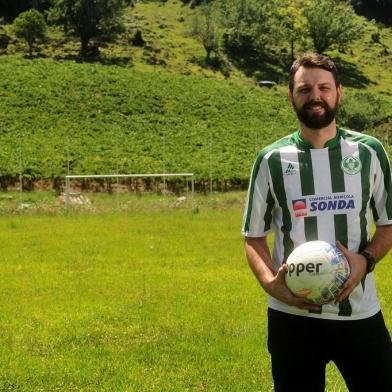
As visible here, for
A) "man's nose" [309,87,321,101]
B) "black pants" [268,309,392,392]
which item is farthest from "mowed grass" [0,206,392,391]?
"man's nose" [309,87,321,101]

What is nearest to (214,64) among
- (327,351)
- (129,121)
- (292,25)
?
(292,25)

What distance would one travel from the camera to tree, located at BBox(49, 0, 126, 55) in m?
66.1

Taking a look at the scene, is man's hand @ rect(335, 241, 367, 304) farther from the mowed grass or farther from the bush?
the bush

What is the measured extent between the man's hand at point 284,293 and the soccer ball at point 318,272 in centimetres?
3

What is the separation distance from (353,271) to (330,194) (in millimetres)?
402

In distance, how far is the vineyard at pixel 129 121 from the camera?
116 ft

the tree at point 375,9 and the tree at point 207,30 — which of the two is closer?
the tree at point 207,30

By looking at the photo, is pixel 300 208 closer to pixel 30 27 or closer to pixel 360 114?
pixel 360 114

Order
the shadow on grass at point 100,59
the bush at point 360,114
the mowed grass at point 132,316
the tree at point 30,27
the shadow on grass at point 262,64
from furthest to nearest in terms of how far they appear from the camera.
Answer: the shadow on grass at point 262,64, the tree at point 30,27, the shadow on grass at point 100,59, the bush at point 360,114, the mowed grass at point 132,316

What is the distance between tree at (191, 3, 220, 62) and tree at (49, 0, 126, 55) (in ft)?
32.1

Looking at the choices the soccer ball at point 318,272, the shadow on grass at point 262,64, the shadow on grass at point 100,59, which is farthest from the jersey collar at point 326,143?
the shadow on grass at point 262,64

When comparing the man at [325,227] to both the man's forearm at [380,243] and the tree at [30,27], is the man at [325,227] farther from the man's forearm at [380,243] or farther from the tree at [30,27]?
the tree at [30,27]

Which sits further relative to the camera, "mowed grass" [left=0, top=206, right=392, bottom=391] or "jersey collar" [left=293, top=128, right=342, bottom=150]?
"mowed grass" [left=0, top=206, right=392, bottom=391]

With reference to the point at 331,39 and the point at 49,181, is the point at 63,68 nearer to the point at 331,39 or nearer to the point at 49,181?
the point at 49,181
